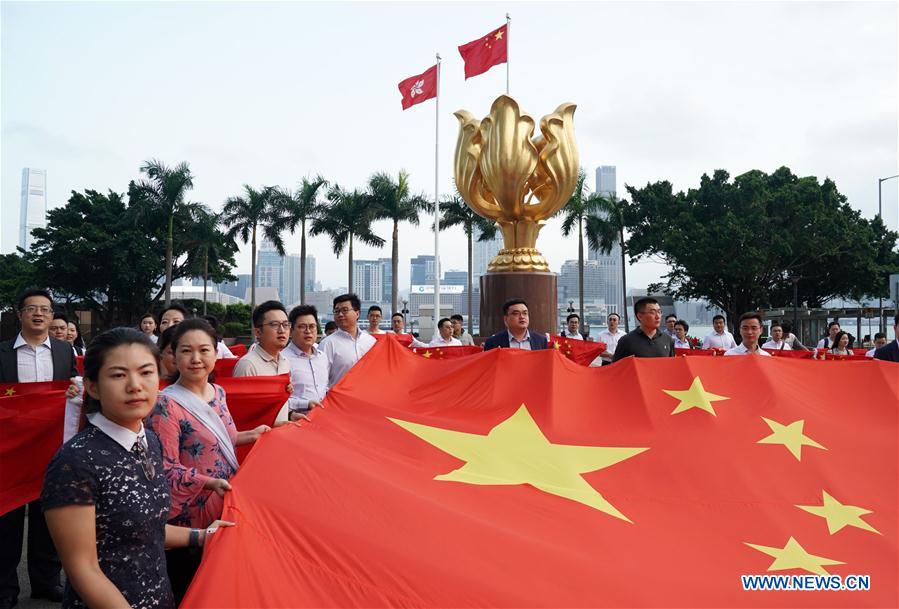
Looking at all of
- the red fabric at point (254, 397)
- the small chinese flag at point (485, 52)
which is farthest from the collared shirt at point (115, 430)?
the small chinese flag at point (485, 52)

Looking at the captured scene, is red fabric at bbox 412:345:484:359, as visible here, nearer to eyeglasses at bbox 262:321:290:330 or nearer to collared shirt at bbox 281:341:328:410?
collared shirt at bbox 281:341:328:410

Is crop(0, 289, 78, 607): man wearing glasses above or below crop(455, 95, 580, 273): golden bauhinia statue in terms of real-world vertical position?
below

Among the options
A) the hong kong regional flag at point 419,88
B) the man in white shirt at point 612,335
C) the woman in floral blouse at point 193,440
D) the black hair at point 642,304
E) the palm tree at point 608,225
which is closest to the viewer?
the woman in floral blouse at point 193,440

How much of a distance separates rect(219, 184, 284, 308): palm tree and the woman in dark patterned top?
3462cm

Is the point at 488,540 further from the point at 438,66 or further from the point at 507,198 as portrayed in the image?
the point at 438,66

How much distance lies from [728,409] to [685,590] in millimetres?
1959

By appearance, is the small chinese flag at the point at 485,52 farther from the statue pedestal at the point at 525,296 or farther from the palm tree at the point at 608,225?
the palm tree at the point at 608,225

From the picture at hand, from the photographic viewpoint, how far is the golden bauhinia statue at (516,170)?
13.0 metres

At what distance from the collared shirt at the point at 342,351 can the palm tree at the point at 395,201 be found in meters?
27.4

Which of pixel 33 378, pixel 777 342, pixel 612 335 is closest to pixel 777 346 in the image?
pixel 777 342

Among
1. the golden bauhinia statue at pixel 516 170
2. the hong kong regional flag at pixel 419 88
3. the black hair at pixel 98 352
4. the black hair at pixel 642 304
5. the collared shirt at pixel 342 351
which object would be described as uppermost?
the hong kong regional flag at pixel 419 88

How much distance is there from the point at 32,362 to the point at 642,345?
471 cm

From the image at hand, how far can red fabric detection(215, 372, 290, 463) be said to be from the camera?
410 cm

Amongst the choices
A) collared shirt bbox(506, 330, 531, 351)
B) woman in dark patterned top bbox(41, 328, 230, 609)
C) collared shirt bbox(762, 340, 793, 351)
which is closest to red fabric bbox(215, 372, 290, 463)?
woman in dark patterned top bbox(41, 328, 230, 609)
